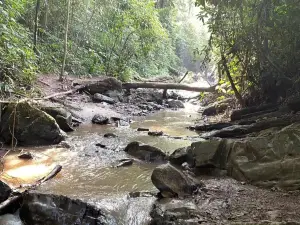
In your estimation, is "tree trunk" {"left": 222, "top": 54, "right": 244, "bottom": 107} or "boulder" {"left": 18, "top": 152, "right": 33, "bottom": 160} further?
"tree trunk" {"left": 222, "top": 54, "right": 244, "bottom": 107}

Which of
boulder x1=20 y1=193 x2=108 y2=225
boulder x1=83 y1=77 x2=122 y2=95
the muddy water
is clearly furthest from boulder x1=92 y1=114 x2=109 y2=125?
boulder x1=20 y1=193 x2=108 y2=225

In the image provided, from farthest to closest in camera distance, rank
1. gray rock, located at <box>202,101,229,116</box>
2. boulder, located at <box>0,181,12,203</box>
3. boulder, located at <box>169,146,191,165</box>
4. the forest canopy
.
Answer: the forest canopy
gray rock, located at <box>202,101,229,116</box>
boulder, located at <box>169,146,191,165</box>
boulder, located at <box>0,181,12,203</box>

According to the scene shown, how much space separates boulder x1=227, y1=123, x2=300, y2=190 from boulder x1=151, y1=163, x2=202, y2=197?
102cm

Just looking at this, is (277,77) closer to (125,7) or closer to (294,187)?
(294,187)

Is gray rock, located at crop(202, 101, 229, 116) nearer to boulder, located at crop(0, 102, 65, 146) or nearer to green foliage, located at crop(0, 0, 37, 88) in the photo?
boulder, located at crop(0, 102, 65, 146)

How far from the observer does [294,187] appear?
489cm

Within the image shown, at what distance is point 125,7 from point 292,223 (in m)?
17.9

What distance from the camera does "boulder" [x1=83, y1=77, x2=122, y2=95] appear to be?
46.2 feet

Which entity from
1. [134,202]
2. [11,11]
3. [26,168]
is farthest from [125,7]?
[134,202]

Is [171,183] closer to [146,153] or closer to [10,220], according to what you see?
[10,220]

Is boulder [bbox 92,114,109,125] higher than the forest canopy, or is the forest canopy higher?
the forest canopy

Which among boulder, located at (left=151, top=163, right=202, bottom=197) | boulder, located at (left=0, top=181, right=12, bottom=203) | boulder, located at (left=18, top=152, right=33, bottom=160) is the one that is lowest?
boulder, located at (left=18, top=152, right=33, bottom=160)

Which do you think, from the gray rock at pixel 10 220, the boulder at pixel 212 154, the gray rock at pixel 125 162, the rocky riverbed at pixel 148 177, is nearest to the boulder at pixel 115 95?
the rocky riverbed at pixel 148 177

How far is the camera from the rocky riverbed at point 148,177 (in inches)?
174
